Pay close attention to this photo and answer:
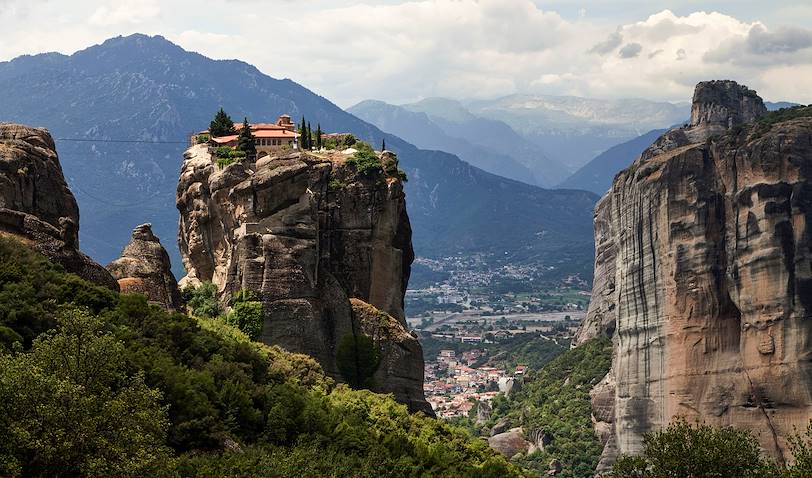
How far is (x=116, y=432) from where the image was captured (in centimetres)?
2138

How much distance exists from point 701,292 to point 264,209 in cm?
4168

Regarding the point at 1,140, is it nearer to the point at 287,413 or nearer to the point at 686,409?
the point at 287,413

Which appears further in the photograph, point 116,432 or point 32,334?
point 32,334

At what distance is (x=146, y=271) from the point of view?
41719 millimetres

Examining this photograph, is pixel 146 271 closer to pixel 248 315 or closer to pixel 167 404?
pixel 248 315

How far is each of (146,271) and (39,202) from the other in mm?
4485

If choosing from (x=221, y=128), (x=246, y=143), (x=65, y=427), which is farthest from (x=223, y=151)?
(x=65, y=427)

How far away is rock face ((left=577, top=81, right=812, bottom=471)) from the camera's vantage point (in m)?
73.3

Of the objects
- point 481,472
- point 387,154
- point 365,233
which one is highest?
point 387,154

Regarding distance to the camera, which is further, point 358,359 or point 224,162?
point 224,162

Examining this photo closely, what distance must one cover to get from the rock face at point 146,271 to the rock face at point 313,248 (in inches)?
124

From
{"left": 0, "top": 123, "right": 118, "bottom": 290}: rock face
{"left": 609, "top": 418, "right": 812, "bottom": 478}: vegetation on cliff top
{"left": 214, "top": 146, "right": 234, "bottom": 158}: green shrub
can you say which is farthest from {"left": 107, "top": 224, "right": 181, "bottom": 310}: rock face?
{"left": 609, "top": 418, "right": 812, "bottom": 478}: vegetation on cliff top

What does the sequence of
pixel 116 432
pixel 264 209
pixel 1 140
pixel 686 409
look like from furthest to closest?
pixel 686 409
pixel 264 209
pixel 1 140
pixel 116 432

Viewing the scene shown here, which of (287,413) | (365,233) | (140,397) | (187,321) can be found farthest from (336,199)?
(140,397)
